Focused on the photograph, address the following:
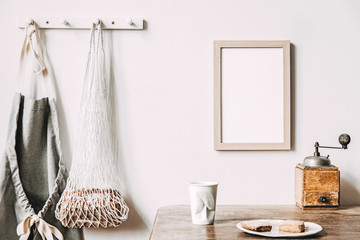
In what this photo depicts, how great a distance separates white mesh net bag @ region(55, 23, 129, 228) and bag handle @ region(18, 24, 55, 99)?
15 centimetres

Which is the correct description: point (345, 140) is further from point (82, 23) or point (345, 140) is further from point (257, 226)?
point (82, 23)

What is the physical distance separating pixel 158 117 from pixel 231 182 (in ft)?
1.27

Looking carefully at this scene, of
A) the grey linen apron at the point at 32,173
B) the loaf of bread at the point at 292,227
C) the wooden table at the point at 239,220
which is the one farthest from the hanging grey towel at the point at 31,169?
the loaf of bread at the point at 292,227

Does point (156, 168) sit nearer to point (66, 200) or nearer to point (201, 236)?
point (66, 200)

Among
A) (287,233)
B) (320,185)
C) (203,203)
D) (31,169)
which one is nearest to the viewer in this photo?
(287,233)

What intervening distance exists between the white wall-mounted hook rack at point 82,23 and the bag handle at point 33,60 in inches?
1.4

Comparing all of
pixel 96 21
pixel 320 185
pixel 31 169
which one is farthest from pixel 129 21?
pixel 320 185

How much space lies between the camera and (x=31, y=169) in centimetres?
150

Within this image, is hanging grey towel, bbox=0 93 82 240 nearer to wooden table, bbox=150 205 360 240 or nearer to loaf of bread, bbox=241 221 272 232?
wooden table, bbox=150 205 360 240

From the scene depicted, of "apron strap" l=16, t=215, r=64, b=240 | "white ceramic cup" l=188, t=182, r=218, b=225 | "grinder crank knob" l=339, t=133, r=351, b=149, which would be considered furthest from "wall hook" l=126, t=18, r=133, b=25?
"grinder crank knob" l=339, t=133, r=351, b=149

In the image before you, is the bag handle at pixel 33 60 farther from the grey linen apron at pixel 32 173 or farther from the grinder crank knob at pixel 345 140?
the grinder crank knob at pixel 345 140

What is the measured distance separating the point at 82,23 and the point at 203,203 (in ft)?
2.75

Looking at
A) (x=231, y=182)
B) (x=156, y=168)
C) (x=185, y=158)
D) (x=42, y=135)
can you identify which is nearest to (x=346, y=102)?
(x=231, y=182)

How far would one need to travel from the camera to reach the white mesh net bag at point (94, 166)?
1378mm
